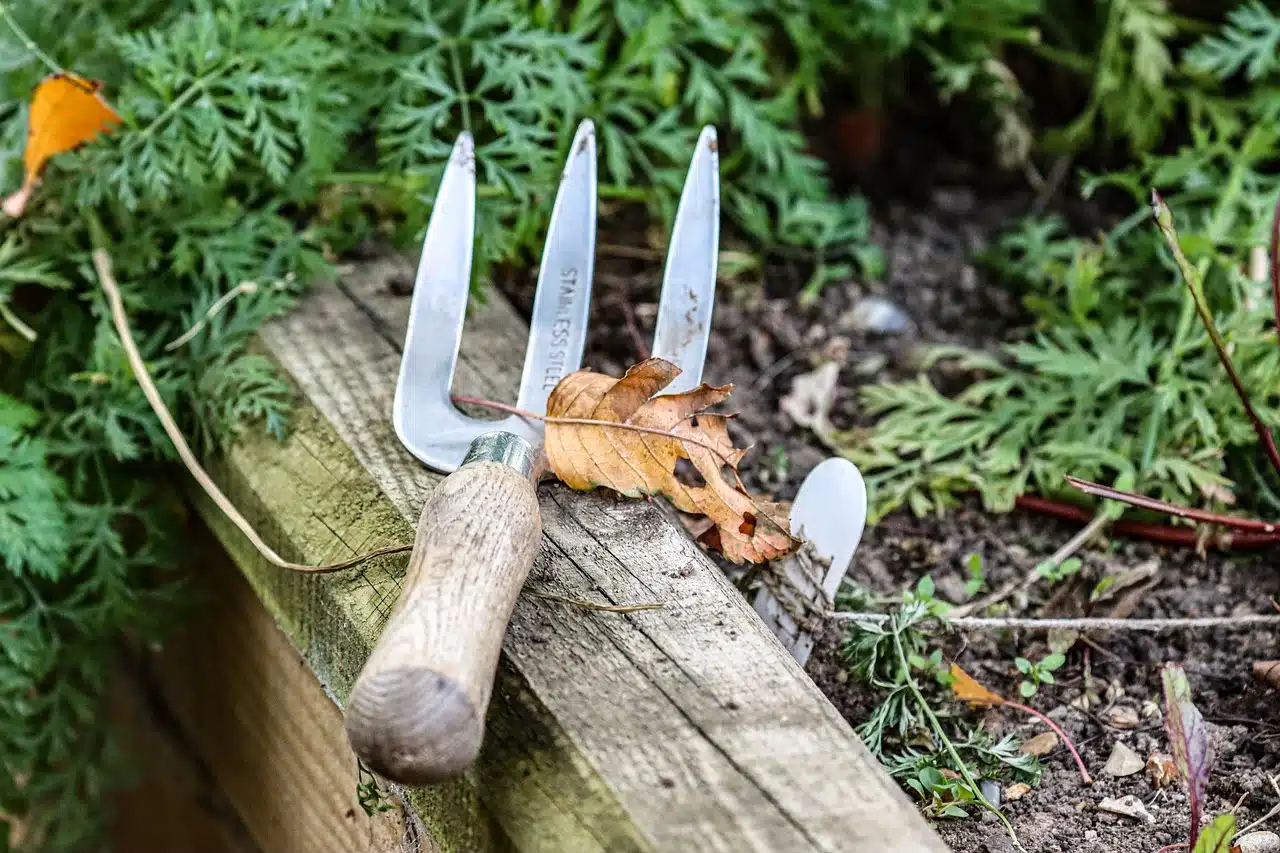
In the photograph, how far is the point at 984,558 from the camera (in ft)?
5.47

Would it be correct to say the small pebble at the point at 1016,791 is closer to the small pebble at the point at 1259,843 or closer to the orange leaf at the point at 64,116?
the small pebble at the point at 1259,843

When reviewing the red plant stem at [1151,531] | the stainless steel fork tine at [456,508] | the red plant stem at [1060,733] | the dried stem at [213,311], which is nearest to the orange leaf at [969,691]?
the red plant stem at [1060,733]

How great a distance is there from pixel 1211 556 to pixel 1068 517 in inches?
7.5

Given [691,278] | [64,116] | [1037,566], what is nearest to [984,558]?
[1037,566]

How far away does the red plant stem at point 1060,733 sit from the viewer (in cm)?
131

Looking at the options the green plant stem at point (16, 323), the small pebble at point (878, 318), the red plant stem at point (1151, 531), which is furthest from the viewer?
the small pebble at point (878, 318)

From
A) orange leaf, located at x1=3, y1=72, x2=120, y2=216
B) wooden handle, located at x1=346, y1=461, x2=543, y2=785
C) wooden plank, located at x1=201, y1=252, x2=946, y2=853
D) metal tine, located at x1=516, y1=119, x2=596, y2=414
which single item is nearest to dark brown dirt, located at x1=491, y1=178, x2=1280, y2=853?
wooden plank, located at x1=201, y1=252, x2=946, y2=853

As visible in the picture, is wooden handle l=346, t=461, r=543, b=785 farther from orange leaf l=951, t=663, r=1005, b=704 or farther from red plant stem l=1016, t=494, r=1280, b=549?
red plant stem l=1016, t=494, r=1280, b=549

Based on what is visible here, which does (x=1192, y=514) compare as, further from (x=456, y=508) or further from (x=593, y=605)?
(x=456, y=508)

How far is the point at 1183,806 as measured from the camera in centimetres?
126

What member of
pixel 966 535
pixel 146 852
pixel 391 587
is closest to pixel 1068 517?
pixel 966 535

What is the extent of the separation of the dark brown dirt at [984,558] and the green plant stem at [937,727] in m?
0.02

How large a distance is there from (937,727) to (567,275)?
677 mm

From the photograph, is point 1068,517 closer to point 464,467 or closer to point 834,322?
point 834,322
